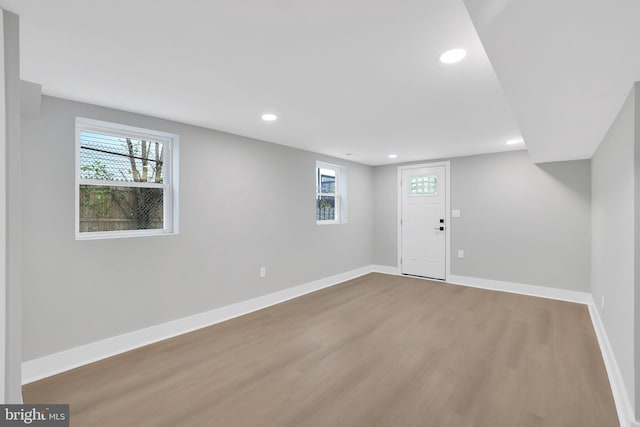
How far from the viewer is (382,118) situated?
9.89 ft

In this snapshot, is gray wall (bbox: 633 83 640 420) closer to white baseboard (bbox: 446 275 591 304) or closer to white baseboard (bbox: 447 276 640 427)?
white baseboard (bbox: 447 276 640 427)

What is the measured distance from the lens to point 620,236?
214cm

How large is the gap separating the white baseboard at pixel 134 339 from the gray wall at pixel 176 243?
62mm

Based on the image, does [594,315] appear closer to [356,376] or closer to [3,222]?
[356,376]

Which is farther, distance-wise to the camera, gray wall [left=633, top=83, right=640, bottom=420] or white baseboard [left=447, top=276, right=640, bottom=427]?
white baseboard [left=447, top=276, right=640, bottom=427]

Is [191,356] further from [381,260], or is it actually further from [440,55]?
[381,260]

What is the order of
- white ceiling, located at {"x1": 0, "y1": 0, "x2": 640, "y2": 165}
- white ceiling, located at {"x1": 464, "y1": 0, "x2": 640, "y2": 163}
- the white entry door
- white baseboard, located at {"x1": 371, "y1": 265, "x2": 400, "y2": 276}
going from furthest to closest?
1. white baseboard, located at {"x1": 371, "y1": 265, "x2": 400, "y2": 276}
2. the white entry door
3. white ceiling, located at {"x1": 0, "y1": 0, "x2": 640, "y2": 165}
4. white ceiling, located at {"x1": 464, "y1": 0, "x2": 640, "y2": 163}

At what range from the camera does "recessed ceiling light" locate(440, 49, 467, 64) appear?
5.63ft

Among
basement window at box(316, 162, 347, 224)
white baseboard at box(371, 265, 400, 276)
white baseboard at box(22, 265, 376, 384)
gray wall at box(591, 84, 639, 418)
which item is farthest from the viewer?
white baseboard at box(371, 265, 400, 276)

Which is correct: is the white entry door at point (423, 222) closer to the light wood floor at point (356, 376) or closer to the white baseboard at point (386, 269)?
the white baseboard at point (386, 269)

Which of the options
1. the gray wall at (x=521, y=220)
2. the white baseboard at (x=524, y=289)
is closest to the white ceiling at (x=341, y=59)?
the gray wall at (x=521, y=220)

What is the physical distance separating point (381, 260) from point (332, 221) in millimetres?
1512

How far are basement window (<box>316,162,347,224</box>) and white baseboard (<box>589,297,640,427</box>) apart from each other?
365cm

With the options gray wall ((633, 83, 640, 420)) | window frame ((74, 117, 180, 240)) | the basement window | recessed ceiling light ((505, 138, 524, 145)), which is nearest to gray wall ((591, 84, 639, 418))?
gray wall ((633, 83, 640, 420))
